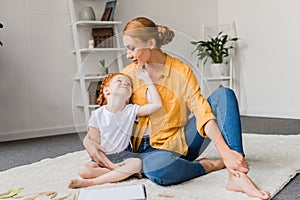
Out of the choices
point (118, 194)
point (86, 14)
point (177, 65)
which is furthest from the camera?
point (86, 14)

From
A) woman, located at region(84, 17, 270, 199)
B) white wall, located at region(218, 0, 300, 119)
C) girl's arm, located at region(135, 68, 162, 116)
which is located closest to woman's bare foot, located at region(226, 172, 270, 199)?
woman, located at region(84, 17, 270, 199)

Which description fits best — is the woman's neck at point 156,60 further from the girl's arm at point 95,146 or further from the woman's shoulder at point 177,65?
the girl's arm at point 95,146

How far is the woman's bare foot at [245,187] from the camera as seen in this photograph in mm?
1300

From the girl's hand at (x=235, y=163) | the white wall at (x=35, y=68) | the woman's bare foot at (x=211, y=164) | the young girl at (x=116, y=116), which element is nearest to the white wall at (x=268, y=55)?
the white wall at (x=35, y=68)

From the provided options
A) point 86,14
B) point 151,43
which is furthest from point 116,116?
point 86,14

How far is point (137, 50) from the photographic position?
140cm

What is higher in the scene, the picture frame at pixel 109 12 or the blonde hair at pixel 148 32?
the picture frame at pixel 109 12

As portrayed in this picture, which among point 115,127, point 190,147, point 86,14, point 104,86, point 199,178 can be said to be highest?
point 86,14

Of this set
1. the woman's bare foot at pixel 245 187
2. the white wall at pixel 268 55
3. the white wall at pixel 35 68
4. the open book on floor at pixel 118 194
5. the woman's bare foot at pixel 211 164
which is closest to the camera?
the open book on floor at pixel 118 194

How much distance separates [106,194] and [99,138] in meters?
0.38

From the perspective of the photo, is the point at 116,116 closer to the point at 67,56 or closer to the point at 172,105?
the point at 172,105

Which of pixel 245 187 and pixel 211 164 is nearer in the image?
pixel 245 187

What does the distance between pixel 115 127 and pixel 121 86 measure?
0.13 m

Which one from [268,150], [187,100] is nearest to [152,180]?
[187,100]
